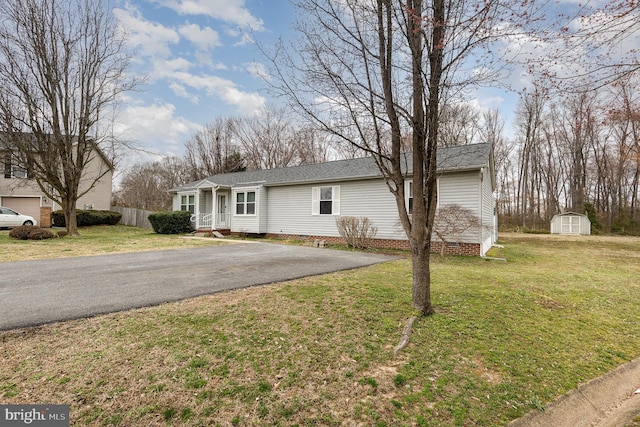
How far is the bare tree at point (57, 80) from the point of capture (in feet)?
43.0

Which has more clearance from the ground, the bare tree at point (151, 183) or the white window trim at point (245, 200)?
the bare tree at point (151, 183)

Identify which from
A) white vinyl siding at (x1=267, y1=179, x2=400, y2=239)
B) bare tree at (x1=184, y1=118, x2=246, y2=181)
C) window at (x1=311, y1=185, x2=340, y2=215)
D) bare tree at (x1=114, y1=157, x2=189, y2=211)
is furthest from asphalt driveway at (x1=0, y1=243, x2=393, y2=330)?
bare tree at (x1=114, y1=157, x2=189, y2=211)

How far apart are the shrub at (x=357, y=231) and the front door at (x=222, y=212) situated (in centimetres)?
A: 893

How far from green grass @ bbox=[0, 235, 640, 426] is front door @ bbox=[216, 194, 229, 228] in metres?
14.4

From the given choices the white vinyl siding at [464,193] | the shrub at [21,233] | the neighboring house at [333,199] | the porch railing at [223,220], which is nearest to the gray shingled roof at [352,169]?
the neighboring house at [333,199]

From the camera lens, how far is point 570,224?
2591cm

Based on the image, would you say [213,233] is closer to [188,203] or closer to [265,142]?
[188,203]

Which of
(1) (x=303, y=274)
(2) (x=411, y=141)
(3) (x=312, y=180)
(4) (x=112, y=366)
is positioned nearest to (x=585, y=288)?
(2) (x=411, y=141)

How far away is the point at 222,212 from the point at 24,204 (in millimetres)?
14312

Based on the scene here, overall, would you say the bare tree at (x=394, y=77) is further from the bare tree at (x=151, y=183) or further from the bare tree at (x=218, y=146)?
the bare tree at (x=151, y=183)

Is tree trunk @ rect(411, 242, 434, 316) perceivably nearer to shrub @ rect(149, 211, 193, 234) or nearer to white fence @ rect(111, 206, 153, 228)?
shrub @ rect(149, 211, 193, 234)

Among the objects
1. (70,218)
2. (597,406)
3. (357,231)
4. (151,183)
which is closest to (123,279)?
(597,406)

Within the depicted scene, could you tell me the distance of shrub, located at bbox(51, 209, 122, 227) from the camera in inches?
755

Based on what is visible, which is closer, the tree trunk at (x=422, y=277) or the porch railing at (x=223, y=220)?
the tree trunk at (x=422, y=277)
